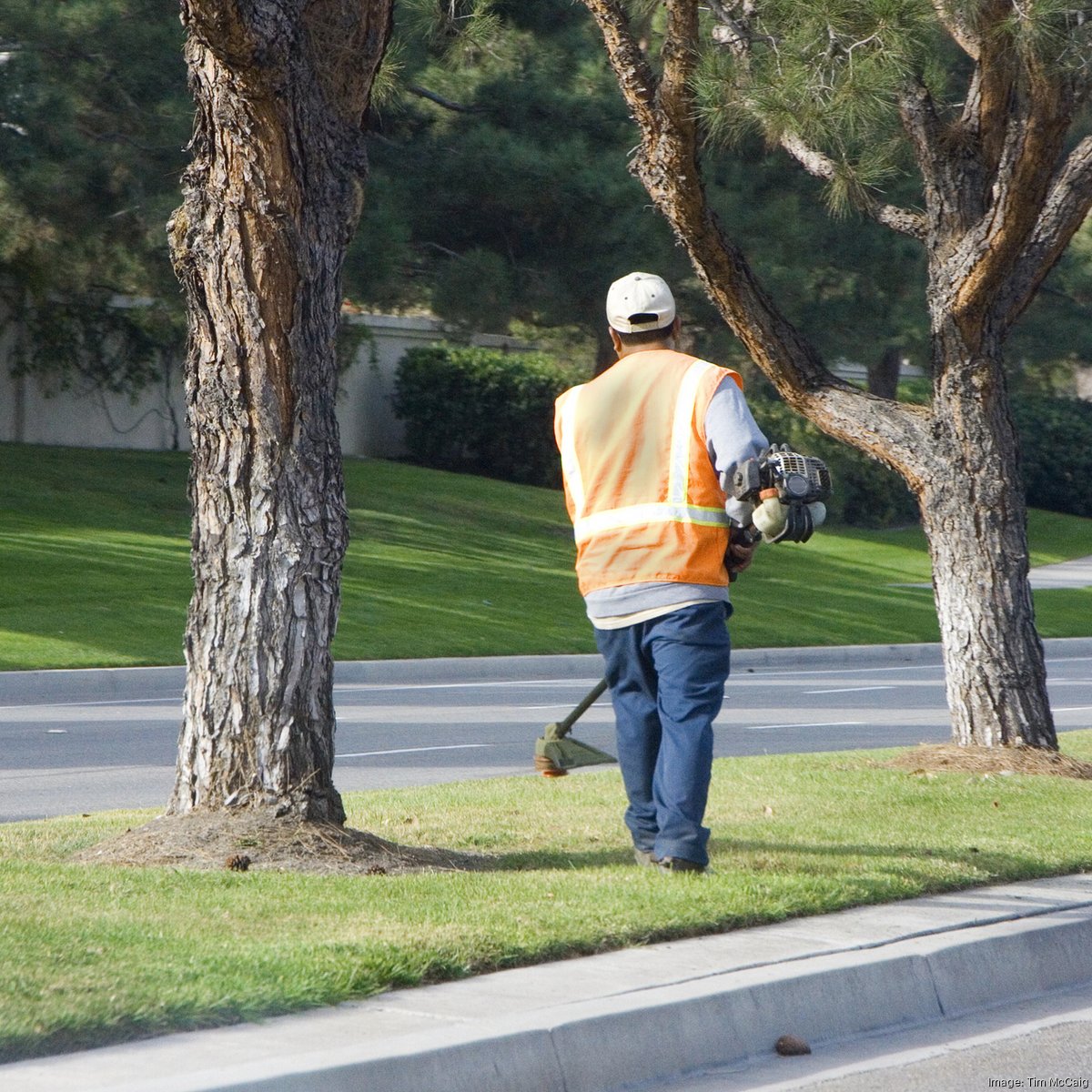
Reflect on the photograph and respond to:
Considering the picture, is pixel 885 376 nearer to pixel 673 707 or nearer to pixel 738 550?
pixel 738 550

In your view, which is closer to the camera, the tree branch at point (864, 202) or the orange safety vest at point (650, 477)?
the orange safety vest at point (650, 477)

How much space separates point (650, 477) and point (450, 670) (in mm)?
11500

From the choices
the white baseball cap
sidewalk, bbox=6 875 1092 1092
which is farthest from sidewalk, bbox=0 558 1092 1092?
the white baseball cap

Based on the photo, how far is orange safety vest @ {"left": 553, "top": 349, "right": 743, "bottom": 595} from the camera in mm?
5551

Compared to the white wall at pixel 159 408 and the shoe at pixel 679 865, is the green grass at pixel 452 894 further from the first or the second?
the white wall at pixel 159 408

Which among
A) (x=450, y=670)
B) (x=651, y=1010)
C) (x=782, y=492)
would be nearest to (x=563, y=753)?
(x=782, y=492)

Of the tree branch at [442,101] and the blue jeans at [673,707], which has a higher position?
the tree branch at [442,101]

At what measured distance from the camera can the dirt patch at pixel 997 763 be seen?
856cm

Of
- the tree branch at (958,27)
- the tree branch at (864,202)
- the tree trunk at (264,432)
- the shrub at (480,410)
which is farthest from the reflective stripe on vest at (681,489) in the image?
the shrub at (480,410)

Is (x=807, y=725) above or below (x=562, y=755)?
below

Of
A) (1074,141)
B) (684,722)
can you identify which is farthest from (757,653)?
(684,722)

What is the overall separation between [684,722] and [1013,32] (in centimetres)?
433

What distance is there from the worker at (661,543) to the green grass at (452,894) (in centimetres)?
32

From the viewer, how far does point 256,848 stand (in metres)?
5.75
